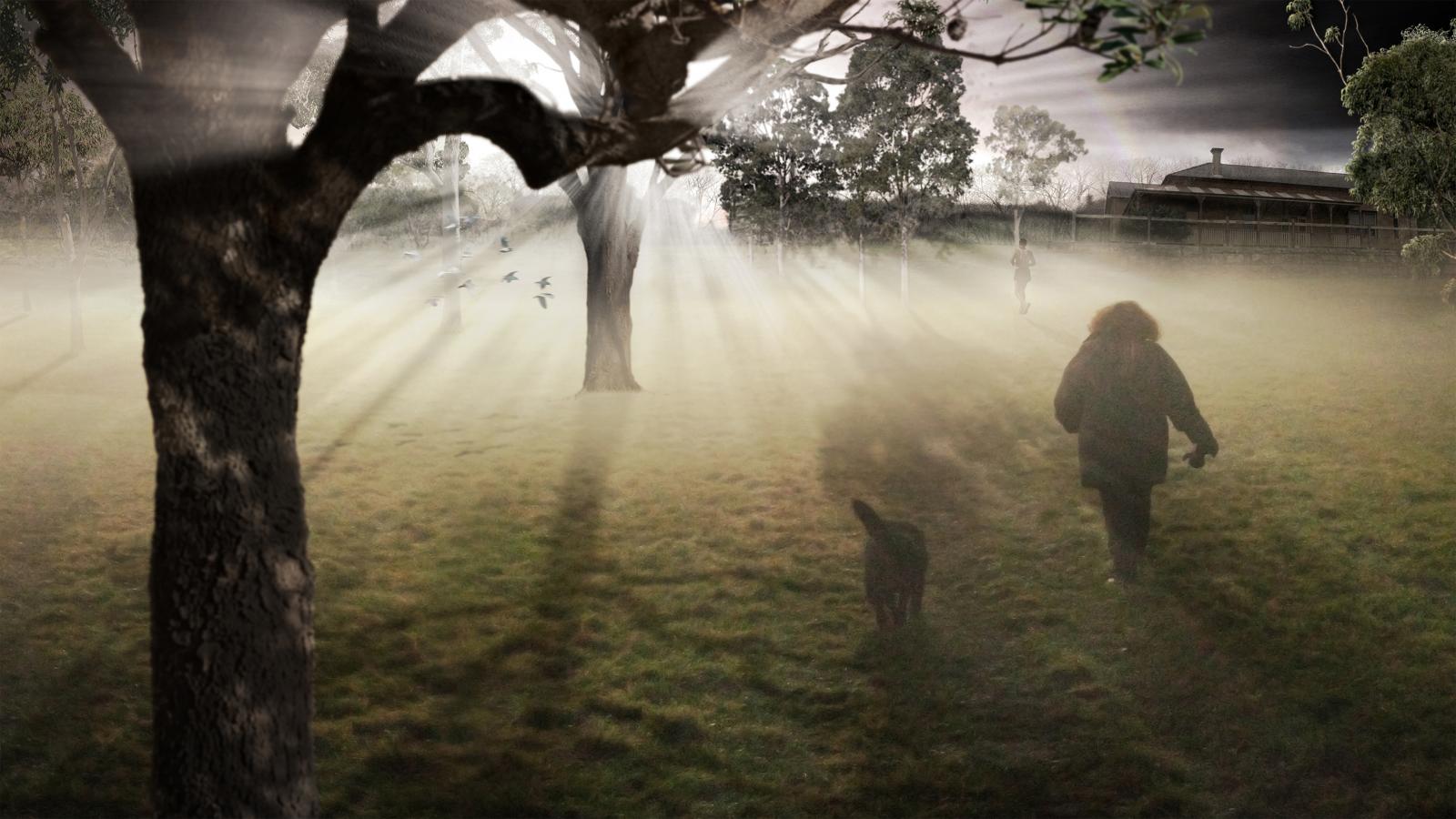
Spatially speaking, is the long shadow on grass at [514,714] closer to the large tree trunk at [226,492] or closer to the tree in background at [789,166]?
the large tree trunk at [226,492]

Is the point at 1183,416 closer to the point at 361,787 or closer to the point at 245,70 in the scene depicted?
the point at 361,787

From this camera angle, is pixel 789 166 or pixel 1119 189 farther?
pixel 1119 189

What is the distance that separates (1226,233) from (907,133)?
583 inches

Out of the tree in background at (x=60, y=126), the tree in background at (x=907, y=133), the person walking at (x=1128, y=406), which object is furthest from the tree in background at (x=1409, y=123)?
the tree in background at (x=60, y=126)

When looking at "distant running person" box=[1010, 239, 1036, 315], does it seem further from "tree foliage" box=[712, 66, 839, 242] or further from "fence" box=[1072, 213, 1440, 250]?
"fence" box=[1072, 213, 1440, 250]

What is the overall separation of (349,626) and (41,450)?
8418mm

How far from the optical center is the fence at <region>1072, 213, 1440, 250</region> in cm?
3809

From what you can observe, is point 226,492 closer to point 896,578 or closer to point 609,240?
point 896,578

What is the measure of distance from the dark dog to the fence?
31143 mm

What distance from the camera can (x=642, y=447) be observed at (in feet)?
48.1

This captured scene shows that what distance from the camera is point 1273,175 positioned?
179ft

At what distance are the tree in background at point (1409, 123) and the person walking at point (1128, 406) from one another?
17270 mm

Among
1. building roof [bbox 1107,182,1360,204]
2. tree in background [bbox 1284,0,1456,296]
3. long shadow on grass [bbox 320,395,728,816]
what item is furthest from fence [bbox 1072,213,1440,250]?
long shadow on grass [bbox 320,395,728,816]

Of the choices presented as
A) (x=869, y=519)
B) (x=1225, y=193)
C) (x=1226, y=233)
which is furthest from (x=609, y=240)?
(x=1225, y=193)
